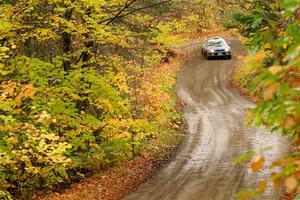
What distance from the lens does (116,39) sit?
13.7m

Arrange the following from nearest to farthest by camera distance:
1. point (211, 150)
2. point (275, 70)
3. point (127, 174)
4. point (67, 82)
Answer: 1. point (275, 70)
2. point (67, 82)
3. point (127, 174)
4. point (211, 150)

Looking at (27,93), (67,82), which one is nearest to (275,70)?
(27,93)

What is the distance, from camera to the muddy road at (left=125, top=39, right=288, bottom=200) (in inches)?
528

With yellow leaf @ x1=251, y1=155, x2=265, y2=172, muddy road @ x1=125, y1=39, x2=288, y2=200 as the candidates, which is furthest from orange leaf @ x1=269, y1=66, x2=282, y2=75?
muddy road @ x1=125, y1=39, x2=288, y2=200

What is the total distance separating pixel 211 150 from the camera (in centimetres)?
1816

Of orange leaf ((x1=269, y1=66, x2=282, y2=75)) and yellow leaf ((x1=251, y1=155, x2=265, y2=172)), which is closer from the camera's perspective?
orange leaf ((x1=269, y1=66, x2=282, y2=75))

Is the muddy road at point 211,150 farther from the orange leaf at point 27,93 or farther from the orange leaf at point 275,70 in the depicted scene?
the orange leaf at point 275,70

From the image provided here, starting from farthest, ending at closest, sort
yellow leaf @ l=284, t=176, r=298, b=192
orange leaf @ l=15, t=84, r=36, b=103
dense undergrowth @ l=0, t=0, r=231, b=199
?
dense undergrowth @ l=0, t=0, r=231, b=199
orange leaf @ l=15, t=84, r=36, b=103
yellow leaf @ l=284, t=176, r=298, b=192

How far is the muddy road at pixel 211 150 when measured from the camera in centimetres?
1342

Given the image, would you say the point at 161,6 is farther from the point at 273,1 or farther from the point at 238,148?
the point at 238,148

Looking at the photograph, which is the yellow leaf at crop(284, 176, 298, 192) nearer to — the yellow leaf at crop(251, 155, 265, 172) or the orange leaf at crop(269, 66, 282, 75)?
the yellow leaf at crop(251, 155, 265, 172)

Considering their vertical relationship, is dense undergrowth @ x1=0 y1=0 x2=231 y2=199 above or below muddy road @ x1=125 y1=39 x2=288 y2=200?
above

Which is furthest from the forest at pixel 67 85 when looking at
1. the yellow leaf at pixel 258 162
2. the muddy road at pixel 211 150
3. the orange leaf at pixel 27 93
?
the yellow leaf at pixel 258 162

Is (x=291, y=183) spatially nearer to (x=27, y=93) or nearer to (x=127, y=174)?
(x=27, y=93)
